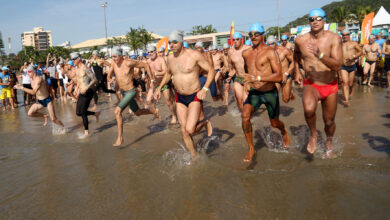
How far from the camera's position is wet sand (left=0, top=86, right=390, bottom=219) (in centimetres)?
338

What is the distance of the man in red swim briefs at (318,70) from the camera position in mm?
4168

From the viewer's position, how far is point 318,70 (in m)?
4.32

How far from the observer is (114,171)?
191 inches

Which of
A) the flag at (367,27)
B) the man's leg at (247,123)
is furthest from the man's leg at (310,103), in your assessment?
the flag at (367,27)

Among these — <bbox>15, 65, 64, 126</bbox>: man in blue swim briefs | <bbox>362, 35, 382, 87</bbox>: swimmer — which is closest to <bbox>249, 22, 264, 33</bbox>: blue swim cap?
<bbox>15, 65, 64, 126</bbox>: man in blue swim briefs

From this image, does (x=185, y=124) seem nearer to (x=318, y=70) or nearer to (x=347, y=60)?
(x=318, y=70)

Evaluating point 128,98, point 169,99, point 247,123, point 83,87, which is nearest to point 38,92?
point 83,87

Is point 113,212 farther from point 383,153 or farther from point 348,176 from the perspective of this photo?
point 383,153

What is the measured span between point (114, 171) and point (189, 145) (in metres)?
1.25

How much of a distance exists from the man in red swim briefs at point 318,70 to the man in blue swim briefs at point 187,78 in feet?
4.40

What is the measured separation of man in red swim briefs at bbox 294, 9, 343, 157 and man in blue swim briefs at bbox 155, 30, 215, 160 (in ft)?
4.40

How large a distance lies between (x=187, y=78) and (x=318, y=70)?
185cm

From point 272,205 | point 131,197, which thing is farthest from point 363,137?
point 131,197

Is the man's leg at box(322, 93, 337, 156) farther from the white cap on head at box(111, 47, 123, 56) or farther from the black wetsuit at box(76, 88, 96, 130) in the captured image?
the black wetsuit at box(76, 88, 96, 130)
